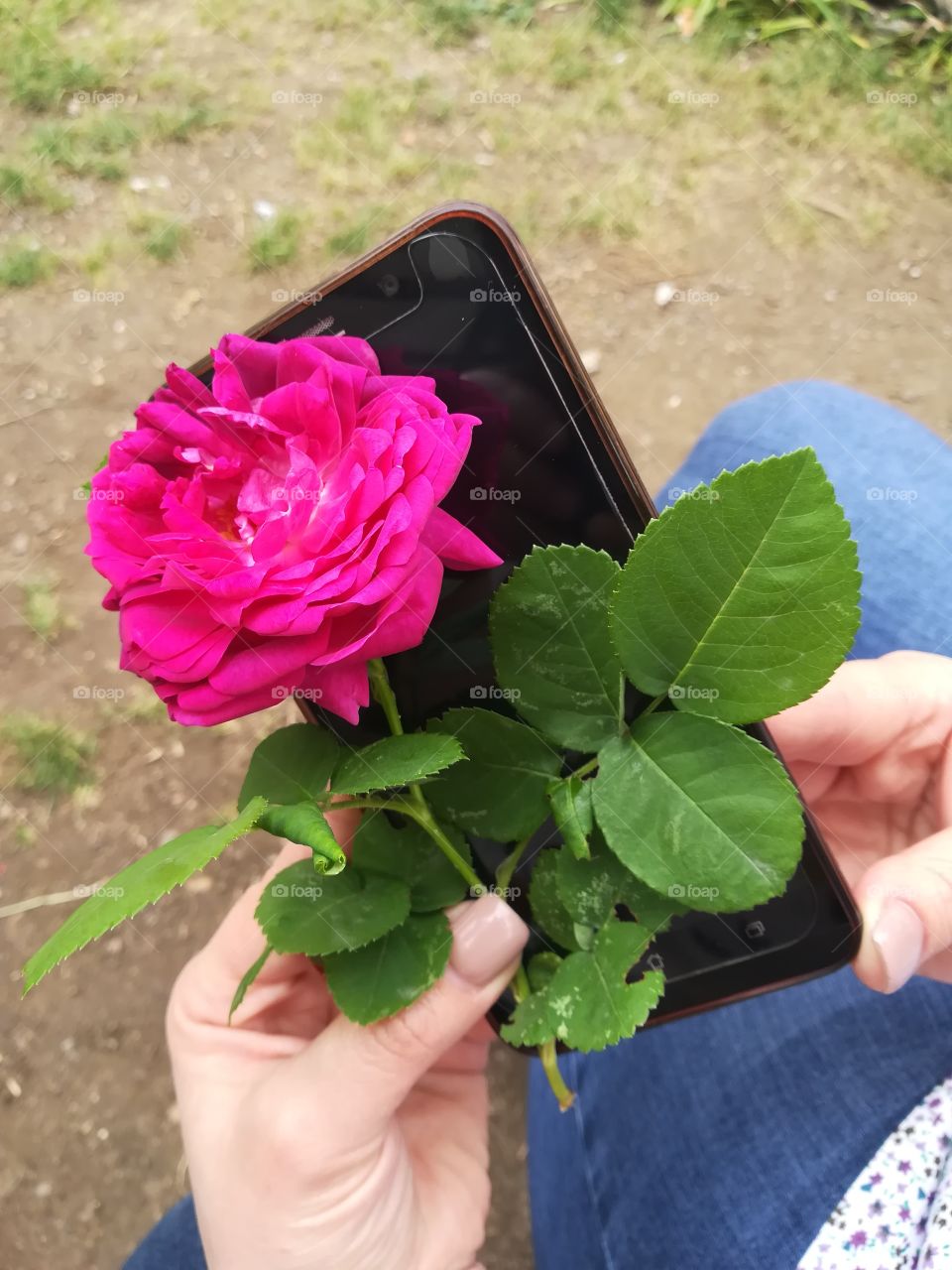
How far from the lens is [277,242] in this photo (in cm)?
123

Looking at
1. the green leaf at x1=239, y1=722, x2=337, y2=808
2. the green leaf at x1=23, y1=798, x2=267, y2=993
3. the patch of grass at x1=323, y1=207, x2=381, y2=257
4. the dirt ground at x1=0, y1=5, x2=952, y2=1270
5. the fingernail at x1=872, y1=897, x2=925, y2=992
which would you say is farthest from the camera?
the patch of grass at x1=323, y1=207, x2=381, y2=257

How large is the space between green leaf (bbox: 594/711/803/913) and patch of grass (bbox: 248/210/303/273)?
1.02m

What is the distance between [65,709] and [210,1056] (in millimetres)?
615

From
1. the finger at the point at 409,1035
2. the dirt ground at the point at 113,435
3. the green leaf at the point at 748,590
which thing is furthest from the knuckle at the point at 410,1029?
the dirt ground at the point at 113,435

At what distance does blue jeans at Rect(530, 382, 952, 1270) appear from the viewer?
646 millimetres

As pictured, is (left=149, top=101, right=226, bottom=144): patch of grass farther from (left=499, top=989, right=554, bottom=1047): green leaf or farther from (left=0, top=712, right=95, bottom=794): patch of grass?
(left=499, top=989, right=554, bottom=1047): green leaf

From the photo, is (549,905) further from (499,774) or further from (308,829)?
(308,829)

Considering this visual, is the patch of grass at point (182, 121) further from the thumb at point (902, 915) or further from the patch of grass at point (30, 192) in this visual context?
the thumb at point (902, 915)

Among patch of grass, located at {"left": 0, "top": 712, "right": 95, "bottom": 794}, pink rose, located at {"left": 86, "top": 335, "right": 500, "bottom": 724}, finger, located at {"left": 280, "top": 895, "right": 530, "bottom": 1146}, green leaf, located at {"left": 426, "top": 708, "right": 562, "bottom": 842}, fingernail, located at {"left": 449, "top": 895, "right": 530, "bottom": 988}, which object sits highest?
pink rose, located at {"left": 86, "top": 335, "right": 500, "bottom": 724}

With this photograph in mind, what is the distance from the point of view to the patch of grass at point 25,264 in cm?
122

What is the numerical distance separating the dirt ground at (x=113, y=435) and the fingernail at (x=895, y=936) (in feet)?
1.96

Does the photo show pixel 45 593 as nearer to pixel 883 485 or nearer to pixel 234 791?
pixel 234 791

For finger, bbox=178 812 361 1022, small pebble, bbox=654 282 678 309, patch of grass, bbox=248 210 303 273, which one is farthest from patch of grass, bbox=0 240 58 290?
finger, bbox=178 812 361 1022

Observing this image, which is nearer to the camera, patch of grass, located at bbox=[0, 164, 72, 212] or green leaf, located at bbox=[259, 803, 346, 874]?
green leaf, located at bbox=[259, 803, 346, 874]
